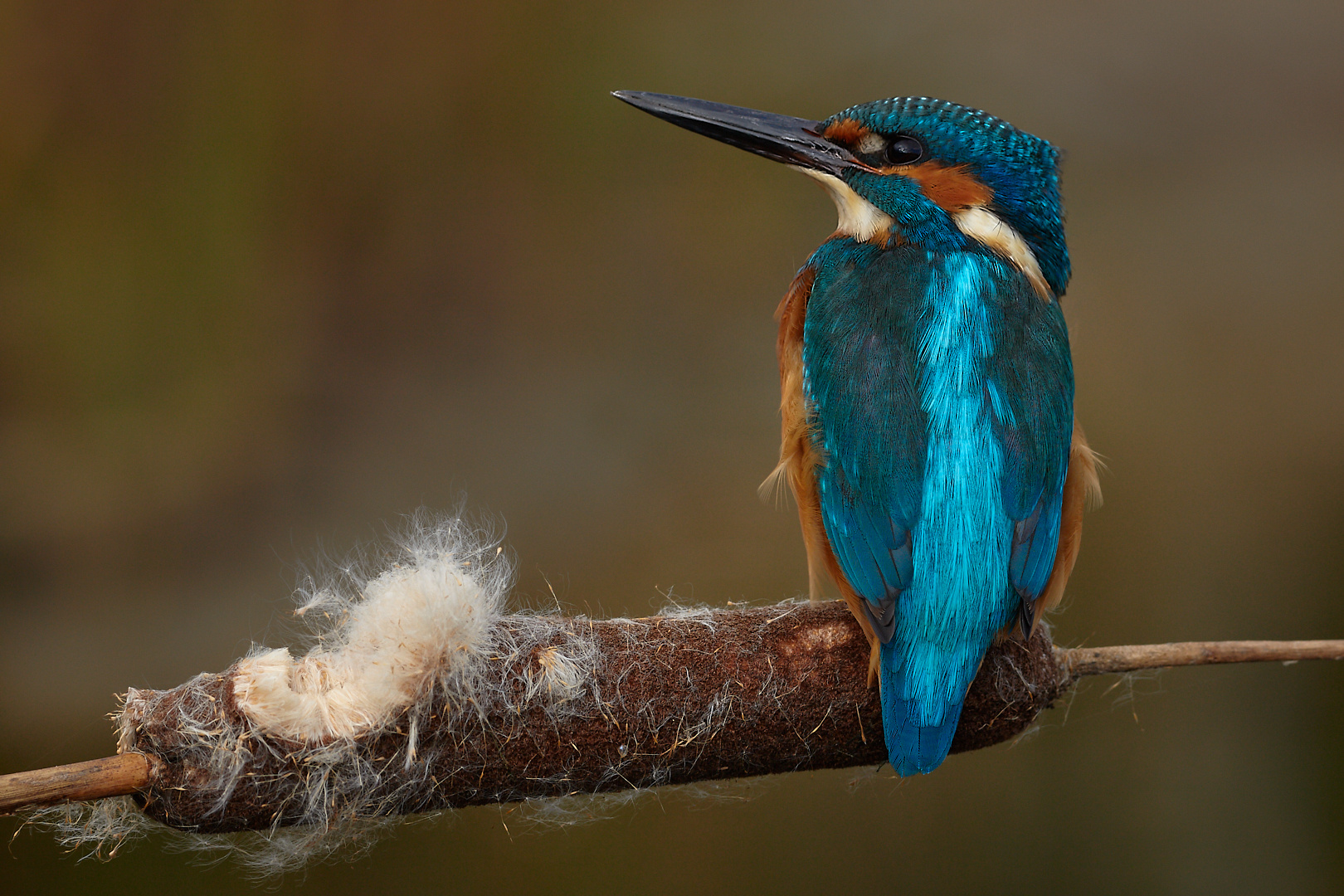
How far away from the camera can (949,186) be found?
40.4 inches

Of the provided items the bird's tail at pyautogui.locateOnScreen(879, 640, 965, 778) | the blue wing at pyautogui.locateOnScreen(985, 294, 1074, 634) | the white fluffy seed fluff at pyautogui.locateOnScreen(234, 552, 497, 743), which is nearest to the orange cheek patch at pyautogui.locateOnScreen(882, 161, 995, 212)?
the blue wing at pyautogui.locateOnScreen(985, 294, 1074, 634)

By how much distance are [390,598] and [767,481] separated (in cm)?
40

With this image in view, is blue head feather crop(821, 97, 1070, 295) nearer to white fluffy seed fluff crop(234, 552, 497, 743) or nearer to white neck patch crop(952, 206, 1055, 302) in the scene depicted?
white neck patch crop(952, 206, 1055, 302)

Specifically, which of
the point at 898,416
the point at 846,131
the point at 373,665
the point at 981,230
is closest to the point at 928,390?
the point at 898,416

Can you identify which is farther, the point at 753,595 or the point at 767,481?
the point at 753,595

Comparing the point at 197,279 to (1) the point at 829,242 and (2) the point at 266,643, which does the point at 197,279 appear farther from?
(1) the point at 829,242

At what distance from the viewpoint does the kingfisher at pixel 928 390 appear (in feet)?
2.73

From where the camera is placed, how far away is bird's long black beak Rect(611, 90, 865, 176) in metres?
1.08

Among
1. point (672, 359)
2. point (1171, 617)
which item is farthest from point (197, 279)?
point (1171, 617)

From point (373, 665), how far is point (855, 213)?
68 centimetres

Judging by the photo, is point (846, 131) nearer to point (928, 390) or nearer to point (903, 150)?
point (903, 150)

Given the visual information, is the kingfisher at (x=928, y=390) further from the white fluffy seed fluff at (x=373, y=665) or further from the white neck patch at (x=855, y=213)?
the white fluffy seed fluff at (x=373, y=665)

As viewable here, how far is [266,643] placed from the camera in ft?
2.85

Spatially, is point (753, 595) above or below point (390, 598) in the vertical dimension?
below
